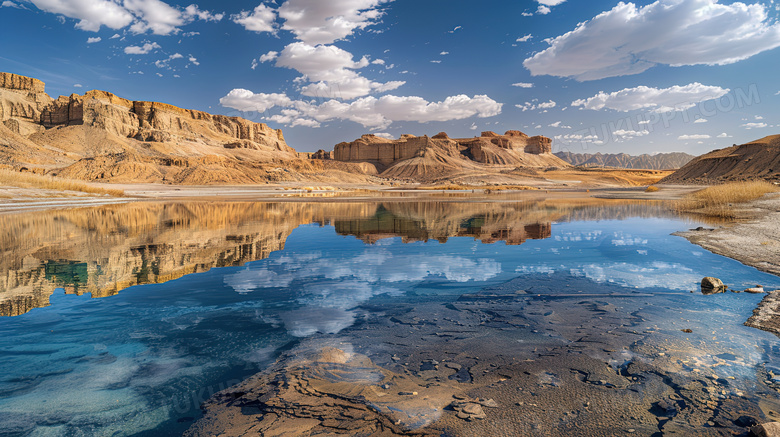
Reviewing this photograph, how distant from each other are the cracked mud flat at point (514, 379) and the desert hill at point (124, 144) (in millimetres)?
68456

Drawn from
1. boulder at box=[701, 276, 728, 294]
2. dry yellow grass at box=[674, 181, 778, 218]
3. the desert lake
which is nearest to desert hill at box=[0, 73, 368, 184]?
dry yellow grass at box=[674, 181, 778, 218]

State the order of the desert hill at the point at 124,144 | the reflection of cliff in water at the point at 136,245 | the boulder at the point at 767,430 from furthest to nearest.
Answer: the desert hill at the point at 124,144
the reflection of cliff in water at the point at 136,245
the boulder at the point at 767,430

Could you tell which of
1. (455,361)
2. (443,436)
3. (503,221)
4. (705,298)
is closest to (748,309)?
(705,298)

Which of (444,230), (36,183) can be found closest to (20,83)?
(36,183)

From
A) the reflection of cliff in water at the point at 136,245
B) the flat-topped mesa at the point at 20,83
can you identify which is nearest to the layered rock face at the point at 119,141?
the flat-topped mesa at the point at 20,83

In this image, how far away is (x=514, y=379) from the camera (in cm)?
359

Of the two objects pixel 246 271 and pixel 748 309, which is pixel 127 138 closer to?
pixel 246 271

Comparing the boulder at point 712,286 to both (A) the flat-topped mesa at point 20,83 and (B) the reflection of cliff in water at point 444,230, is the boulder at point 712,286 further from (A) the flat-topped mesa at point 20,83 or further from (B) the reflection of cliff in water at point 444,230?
(A) the flat-topped mesa at point 20,83

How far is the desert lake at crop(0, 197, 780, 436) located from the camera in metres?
3.07

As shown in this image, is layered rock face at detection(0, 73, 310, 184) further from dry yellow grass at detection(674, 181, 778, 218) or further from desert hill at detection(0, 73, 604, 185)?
dry yellow grass at detection(674, 181, 778, 218)

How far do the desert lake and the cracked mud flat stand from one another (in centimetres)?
2

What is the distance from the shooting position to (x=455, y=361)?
13.1 ft

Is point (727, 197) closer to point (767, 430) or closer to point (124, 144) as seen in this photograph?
point (767, 430)

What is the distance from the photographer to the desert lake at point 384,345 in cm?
307
